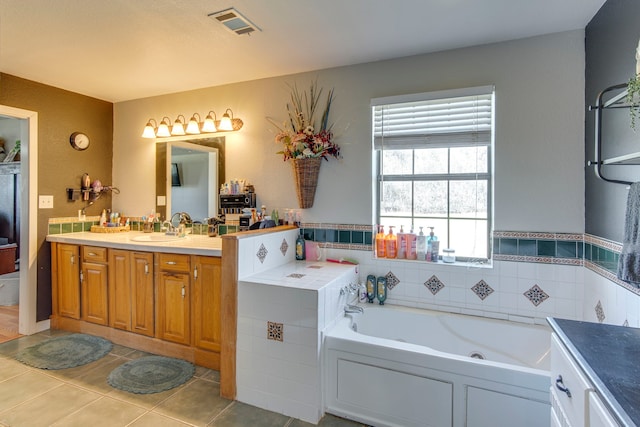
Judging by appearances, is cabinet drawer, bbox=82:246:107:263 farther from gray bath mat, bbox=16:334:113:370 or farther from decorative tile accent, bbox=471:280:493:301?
decorative tile accent, bbox=471:280:493:301

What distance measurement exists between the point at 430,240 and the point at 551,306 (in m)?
0.88

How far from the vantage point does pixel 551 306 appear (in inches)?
88.2

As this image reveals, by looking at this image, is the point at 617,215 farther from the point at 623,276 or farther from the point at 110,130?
the point at 110,130

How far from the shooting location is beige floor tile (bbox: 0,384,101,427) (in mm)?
1937

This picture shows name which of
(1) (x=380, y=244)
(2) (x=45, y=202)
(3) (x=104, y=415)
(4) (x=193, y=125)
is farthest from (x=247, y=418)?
(2) (x=45, y=202)

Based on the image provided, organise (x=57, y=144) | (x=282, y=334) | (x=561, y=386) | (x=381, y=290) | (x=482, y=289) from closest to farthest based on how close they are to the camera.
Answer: (x=561, y=386)
(x=282, y=334)
(x=482, y=289)
(x=381, y=290)
(x=57, y=144)

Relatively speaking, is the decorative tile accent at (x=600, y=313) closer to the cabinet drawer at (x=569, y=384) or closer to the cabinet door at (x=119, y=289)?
the cabinet drawer at (x=569, y=384)

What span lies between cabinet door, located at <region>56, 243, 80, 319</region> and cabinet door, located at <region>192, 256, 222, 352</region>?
142 cm

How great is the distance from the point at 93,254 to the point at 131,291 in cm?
56

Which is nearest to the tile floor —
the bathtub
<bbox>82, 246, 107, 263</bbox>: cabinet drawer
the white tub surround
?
the white tub surround

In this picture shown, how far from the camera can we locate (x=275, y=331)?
6.72 ft

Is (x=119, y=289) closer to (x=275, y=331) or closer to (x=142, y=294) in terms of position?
(x=142, y=294)

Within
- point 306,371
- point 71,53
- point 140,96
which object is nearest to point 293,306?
point 306,371

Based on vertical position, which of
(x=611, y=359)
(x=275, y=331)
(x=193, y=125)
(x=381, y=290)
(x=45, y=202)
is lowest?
(x=275, y=331)
